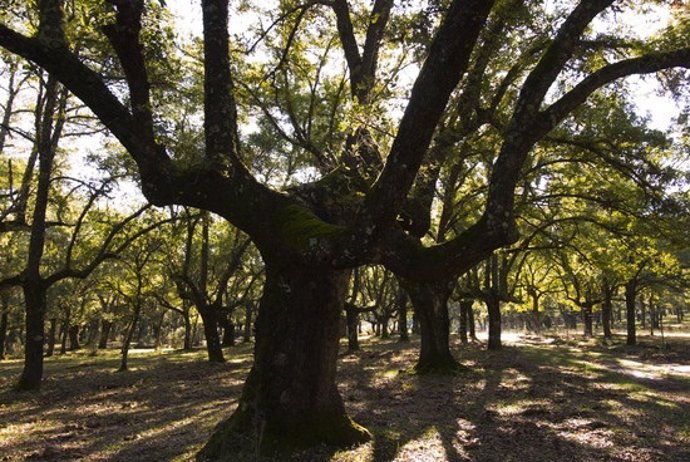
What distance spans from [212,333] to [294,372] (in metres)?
20.0

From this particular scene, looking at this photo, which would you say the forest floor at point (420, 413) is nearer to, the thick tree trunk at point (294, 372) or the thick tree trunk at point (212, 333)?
the thick tree trunk at point (294, 372)

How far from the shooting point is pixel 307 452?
275 inches

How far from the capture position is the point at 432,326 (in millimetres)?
17328

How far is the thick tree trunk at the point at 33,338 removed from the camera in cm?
1639

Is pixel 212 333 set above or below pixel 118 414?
above

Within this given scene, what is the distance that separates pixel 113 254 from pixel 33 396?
212 inches

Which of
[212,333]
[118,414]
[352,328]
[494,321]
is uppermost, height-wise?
[494,321]

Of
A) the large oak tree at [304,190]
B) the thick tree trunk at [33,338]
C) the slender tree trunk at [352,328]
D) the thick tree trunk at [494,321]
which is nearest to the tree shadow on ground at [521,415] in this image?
the large oak tree at [304,190]

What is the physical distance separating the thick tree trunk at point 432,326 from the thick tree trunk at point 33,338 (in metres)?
13.2

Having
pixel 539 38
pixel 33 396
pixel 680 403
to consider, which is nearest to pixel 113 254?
pixel 33 396

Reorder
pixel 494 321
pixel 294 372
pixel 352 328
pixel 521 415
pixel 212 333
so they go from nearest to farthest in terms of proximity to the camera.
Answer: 1. pixel 294 372
2. pixel 521 415
3. pixel 212 333
4. pixel 494 321
5. pixel 352 328

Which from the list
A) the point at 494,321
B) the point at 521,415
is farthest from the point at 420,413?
the point at 494,321

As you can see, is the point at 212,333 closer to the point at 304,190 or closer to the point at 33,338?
the point at 33,338

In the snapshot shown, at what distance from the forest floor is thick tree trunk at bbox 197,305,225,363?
443 cm
